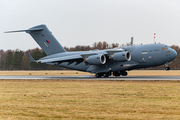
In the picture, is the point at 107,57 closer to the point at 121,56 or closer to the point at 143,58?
the point at 121,56

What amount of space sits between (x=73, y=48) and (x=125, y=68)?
226 ft

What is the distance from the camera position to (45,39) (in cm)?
3453

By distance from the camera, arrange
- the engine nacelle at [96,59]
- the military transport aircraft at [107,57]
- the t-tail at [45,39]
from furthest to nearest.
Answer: the t-tail at [45,39]
the engine nacelle at [96,59]
the military transport aircraft at [107,57]

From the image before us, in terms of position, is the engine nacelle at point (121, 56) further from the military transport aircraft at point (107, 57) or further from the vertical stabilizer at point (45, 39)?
the vertical stabilizer at point (45, 39)

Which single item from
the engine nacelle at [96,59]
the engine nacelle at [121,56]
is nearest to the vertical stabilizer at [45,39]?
the engine nacelle at [96,59]

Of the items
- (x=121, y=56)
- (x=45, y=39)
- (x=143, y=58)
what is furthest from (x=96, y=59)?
(x=45, y=39)

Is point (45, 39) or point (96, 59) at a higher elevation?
point (45, 39)

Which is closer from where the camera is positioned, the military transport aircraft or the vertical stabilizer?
the military transport aircraft

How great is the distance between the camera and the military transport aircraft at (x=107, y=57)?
95.5 ft

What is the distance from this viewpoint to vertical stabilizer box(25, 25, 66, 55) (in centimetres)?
3441

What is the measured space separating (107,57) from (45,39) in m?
9.20

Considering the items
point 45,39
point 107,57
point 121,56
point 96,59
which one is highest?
point 45,39

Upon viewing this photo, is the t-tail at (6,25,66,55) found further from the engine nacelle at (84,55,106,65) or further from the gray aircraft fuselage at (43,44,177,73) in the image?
the gray aircraft fuselage at (43,44,177,73)

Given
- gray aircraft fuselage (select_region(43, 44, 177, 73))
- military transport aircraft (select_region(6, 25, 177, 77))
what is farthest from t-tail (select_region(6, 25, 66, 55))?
gray aircraft fuselage (select_region(43, 44, 177, 73))
